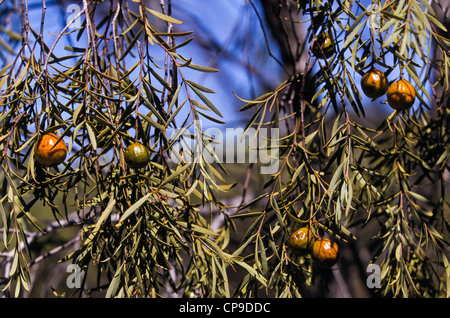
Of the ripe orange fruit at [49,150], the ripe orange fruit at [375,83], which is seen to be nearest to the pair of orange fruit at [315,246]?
the ripe orange fruit at [375,83]

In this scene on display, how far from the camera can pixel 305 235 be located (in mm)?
726

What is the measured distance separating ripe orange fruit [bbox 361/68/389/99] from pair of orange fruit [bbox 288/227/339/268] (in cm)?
27

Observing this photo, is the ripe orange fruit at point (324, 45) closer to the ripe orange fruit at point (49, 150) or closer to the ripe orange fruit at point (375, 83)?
the ripe orange fruit at point (375, 83)

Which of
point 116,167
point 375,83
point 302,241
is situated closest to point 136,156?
point 116,167

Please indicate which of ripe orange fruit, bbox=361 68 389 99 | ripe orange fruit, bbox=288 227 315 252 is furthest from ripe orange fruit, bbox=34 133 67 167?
ripe orange fruit, bbox=361 68 389 99

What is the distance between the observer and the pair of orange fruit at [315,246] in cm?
72

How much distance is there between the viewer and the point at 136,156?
635 mm

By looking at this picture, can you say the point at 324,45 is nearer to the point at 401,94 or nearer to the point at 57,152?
the point at 401,94

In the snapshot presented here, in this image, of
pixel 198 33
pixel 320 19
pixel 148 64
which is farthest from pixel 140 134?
pixel 198 33

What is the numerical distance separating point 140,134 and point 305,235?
34cm

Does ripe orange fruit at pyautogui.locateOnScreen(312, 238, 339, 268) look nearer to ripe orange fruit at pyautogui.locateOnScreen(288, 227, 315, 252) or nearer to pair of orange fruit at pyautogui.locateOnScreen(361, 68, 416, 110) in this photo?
ripe orange fruit at pyautogui.locateOnScreen(288, 227, 315, 252)

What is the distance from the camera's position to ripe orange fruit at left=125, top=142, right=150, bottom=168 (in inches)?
25.0
